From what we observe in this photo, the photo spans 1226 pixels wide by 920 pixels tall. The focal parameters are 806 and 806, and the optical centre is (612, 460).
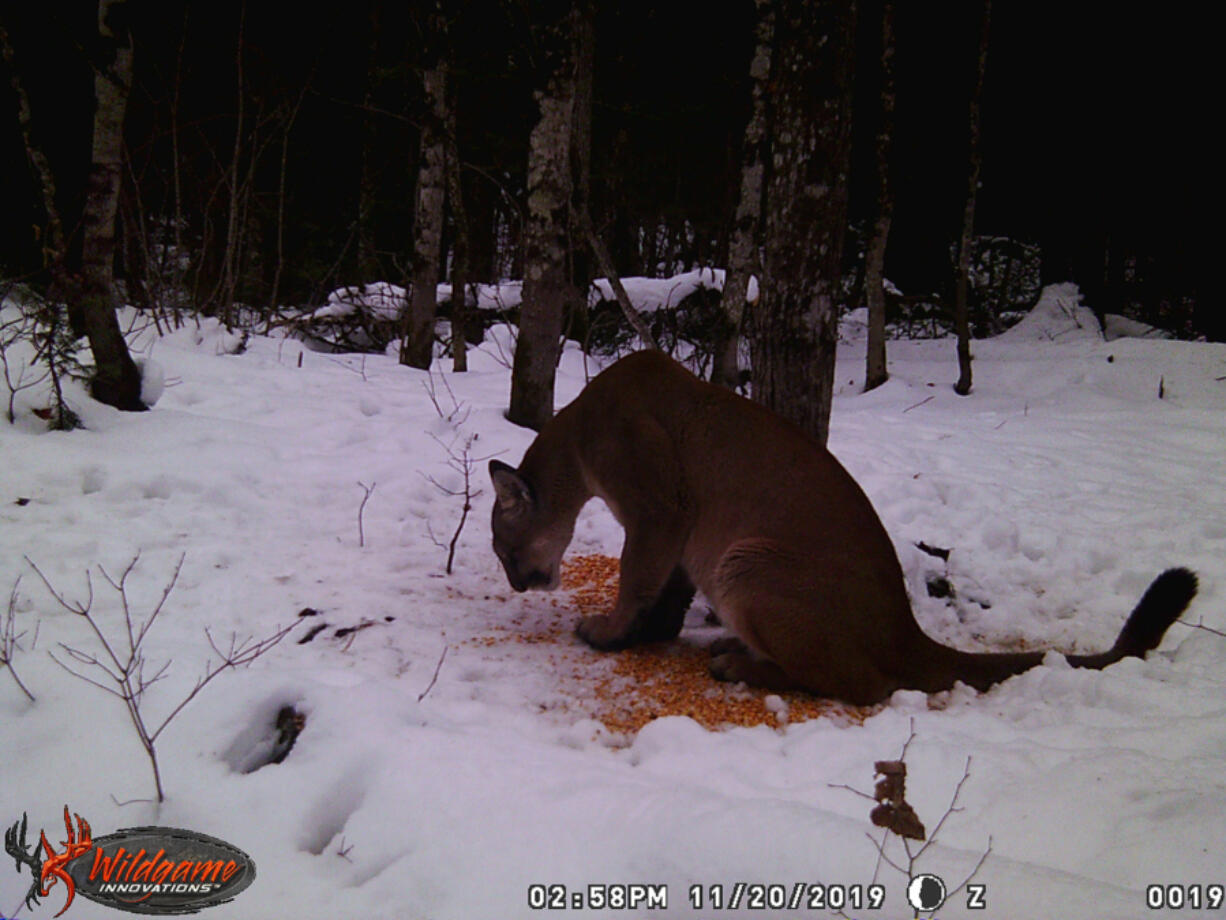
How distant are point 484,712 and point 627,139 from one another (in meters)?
14.8

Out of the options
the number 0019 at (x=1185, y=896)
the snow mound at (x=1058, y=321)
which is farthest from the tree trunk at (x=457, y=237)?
the snow mound at (x=1058, y=321)

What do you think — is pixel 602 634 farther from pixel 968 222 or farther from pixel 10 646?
pixel 968 222

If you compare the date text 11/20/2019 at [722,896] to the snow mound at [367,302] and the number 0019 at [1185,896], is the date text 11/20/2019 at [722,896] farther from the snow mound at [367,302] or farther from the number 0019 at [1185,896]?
the snow mound at [367,302]

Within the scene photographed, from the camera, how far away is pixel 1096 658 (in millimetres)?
3682

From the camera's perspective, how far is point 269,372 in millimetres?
8359

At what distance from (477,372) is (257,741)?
28.7ft

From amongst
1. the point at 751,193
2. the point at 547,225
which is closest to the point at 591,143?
the point at 751,193

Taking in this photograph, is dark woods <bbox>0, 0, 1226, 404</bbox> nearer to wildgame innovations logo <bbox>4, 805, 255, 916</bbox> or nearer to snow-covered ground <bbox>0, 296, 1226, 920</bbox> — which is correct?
snow-covered ground <bbox>0, 296, 1226, 920</bbox>

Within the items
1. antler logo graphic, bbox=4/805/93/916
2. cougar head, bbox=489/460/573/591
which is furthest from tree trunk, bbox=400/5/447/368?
antler logo graphic, bbox=4/805/93/916

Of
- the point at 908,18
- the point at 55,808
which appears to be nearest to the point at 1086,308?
the point at 908,18

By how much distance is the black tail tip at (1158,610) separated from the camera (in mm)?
3498

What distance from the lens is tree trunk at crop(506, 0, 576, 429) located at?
6.54m

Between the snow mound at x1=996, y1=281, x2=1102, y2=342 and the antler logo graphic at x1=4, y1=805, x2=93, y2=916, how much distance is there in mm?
17894

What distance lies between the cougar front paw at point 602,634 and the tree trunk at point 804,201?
1.73 metres
